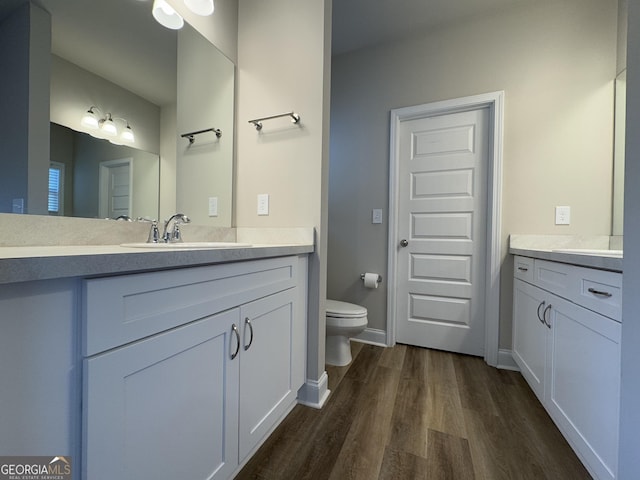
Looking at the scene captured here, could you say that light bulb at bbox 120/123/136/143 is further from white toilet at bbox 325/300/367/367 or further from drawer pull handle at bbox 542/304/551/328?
drawer pull handle at bbox 542/304/551/328

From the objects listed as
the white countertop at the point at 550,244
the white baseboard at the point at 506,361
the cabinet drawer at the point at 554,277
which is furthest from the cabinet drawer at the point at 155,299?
the white baseboard at the point at 506,361

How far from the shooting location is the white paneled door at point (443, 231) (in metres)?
2.06

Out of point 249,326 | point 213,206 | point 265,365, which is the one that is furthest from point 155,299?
point 213,206

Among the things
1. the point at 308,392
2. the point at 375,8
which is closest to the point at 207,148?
the point at 308,392

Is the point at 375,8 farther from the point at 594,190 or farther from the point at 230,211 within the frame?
the point at 594,190

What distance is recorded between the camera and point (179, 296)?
712mm

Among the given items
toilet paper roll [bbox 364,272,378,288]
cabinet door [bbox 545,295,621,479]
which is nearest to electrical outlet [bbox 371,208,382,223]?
toilet paper roll [bbox 364,272,378,288]

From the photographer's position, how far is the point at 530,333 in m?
1.52

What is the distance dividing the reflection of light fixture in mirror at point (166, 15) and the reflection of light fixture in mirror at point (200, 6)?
0.08m

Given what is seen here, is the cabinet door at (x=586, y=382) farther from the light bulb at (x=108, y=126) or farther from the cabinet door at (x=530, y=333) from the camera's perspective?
the light bulb at (x=108, y=126)

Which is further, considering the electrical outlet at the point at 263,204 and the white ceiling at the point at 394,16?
the white ceiling at the point at 394,16

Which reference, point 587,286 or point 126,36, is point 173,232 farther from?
point 587,286

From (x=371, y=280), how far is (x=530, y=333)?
1.09m

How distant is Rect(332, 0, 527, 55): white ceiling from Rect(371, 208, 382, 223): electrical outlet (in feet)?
4.72
